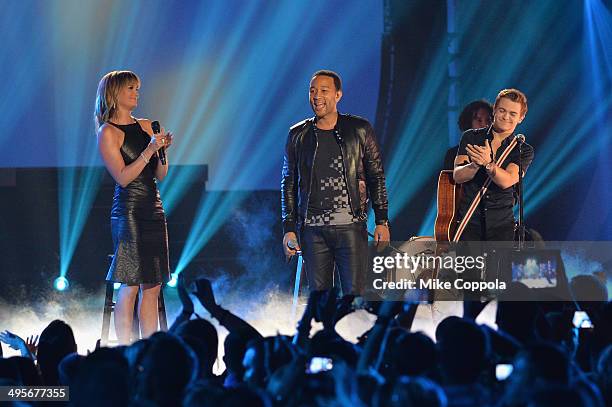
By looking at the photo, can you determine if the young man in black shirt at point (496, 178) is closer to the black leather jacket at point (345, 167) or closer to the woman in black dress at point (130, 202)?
the black leather jacket at point (345, 167)

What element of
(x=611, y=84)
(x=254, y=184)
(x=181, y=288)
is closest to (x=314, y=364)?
(x=181, y=288)

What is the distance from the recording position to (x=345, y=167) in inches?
152

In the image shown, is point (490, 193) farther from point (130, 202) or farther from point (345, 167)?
point (130, 202)

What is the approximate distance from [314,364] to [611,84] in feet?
17.3

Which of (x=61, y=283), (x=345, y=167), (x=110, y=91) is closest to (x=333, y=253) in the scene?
(x=345, y=167)

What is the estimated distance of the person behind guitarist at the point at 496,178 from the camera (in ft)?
11.8

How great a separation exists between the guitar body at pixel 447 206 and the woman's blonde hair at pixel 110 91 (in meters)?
1.51

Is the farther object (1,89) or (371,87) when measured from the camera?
(371,87)

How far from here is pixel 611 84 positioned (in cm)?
636

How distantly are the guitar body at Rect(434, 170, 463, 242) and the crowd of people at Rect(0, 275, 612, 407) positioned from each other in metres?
1.71

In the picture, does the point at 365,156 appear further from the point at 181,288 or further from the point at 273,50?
the point at 273,50

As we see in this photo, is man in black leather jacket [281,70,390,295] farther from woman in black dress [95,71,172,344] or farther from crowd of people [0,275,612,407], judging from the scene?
crowd of people [0,275,612,407]

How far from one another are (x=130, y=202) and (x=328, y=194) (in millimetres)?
921

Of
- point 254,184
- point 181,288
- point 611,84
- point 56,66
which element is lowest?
point 181,288
